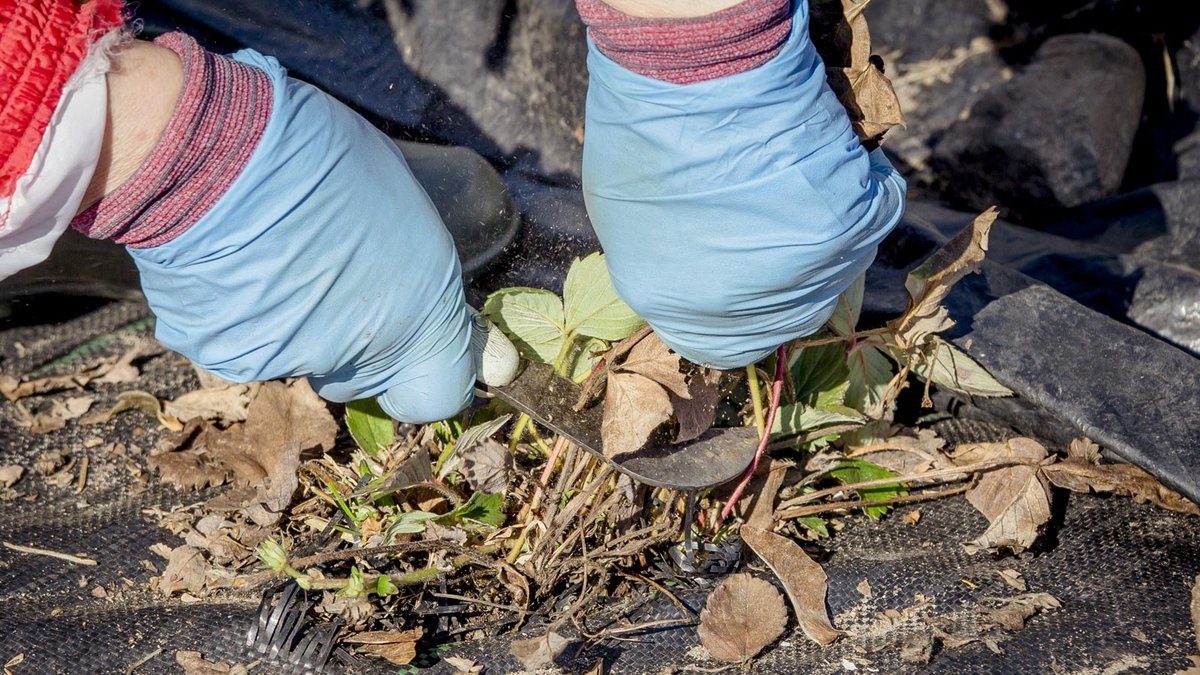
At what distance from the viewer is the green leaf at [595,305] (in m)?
1.00

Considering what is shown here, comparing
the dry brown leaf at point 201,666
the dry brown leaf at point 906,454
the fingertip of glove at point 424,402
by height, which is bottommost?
the dry brown leaf at point 906,454

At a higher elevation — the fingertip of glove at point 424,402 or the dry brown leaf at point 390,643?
the fingertip of glove at point 424,402

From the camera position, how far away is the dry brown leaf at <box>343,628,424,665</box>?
3.14 ft

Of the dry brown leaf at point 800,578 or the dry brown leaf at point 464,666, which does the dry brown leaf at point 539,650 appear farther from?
the dry brown leaf at point 800,578

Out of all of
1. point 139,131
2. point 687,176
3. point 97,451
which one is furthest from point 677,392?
point 97,451

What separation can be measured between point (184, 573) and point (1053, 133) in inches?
67.5

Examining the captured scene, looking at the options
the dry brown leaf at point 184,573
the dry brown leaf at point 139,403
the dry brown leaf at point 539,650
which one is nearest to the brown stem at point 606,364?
the dry brown leaf at point 539,650

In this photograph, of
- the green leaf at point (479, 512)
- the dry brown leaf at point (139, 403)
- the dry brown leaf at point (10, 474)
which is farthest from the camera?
the dry brown leaf at point (139, 403)

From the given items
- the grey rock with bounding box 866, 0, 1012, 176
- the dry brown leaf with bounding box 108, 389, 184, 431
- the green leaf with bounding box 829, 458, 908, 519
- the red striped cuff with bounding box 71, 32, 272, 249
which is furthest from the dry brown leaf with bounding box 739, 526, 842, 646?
the grey rock with bounding box 866, 0, 1012, 176

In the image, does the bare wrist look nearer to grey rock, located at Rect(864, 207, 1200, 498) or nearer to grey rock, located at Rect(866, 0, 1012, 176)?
grey rock, located at Rect(864, 207, 1200, 498)

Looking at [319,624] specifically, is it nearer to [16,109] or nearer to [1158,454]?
[16,109]

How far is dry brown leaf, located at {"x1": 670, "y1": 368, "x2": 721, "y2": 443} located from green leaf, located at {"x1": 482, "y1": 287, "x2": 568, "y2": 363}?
153 mm

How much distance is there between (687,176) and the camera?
0.77 m

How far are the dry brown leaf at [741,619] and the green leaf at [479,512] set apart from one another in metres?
0.25
